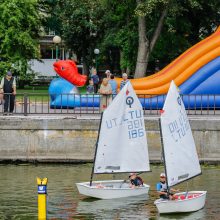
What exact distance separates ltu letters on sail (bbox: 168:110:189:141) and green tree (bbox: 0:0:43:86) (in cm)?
3278

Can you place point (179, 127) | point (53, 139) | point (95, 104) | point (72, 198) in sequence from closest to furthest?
point (179, 127) → point (72, 198) → point (53, 139) → point (95, 104)

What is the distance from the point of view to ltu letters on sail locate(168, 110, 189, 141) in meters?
25.9

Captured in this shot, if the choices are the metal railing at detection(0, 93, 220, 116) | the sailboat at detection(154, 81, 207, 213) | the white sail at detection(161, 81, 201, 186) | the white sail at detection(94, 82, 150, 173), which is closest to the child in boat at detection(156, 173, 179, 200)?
the sailboat at detection(154, 81, 207, 213)

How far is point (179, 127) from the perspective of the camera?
86.0 feet

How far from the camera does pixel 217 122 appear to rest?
34.4 m

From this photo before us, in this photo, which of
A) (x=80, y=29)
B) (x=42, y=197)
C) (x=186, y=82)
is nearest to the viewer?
(x=42, y=197)

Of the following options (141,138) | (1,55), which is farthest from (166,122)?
(1,55)

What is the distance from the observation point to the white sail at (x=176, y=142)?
2575 cm

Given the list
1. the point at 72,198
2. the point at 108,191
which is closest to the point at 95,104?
the point at 72,198

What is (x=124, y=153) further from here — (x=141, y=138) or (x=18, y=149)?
(x=18, y=149)

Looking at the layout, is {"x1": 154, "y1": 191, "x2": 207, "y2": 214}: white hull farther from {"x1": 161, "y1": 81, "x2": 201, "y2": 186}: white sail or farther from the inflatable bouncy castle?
the inflatable bouncy castle

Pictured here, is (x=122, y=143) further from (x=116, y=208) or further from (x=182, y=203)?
(x=182, y=203)

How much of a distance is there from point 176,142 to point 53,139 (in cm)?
950

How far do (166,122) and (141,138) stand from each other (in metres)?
2.84
